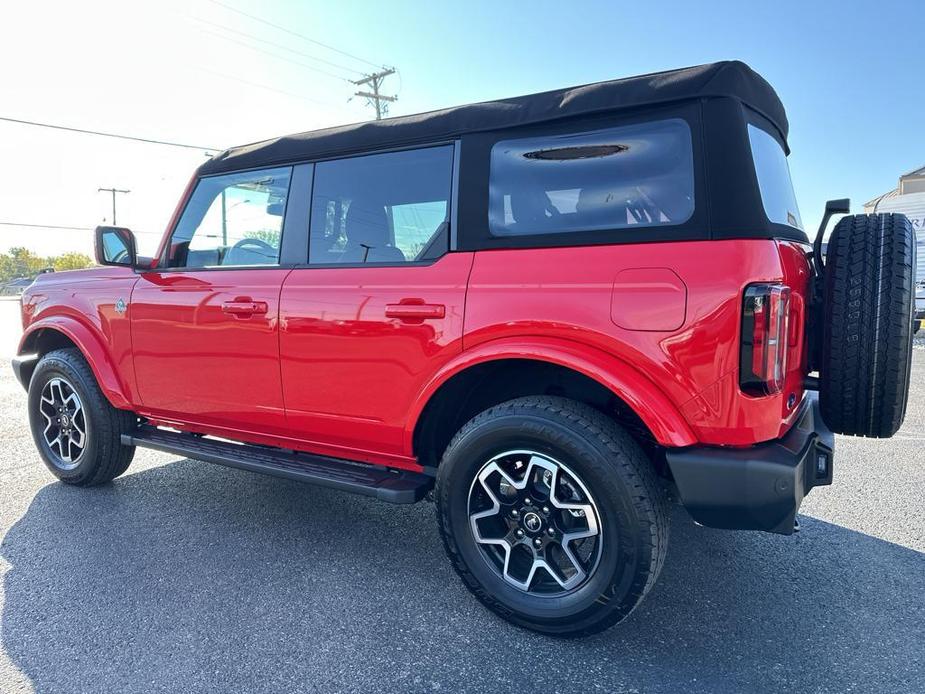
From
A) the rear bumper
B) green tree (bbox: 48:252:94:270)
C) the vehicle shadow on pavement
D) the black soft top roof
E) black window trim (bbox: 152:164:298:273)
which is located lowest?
the vehicle shadow on pavement

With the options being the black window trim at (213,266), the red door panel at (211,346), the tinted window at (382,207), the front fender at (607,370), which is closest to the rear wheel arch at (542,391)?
the front fender at (607,370)

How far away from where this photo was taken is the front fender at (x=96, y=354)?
11.9ft

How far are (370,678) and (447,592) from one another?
0.64 m

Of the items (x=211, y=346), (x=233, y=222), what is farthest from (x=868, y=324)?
(x=233, y=222)

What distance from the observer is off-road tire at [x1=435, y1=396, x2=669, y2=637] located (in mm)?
2086

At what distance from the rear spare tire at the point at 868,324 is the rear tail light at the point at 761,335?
1.33ft

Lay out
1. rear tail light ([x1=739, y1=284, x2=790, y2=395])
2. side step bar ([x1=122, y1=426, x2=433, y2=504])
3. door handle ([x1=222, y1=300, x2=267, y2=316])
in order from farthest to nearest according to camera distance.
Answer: door handle ([x1=222, y1=300, x2=267, y2=316]) < side step bar ([x1=122, y1=426, x2=433, y2=504]) < rear tail light ([x1=739, y1=284, x2=790, y2=395])

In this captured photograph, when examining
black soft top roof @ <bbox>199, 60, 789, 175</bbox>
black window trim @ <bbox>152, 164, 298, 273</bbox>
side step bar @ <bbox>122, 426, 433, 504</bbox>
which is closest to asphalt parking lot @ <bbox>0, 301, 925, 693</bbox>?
side step bar @ <bbox>122, 426, 433, 504</bbox>

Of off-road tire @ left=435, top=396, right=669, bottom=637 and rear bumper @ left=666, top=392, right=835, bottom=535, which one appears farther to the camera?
off-road tire @ left=435, top=396, right=669, bottom=637

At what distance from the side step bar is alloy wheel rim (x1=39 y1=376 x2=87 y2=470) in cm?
62

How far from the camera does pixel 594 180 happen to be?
2295mm

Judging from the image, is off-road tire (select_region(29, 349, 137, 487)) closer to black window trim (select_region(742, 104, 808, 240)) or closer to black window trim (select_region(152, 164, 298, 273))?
black window trim (select_region(152, 164, 298, 273))

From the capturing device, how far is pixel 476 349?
7.79 ft

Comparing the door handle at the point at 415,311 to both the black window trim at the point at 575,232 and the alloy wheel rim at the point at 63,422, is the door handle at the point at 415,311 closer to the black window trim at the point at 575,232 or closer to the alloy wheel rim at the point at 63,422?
the black window trim at the point at 575,232
